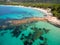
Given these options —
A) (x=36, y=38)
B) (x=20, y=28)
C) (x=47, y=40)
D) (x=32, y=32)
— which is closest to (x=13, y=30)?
(x=20, y=28)

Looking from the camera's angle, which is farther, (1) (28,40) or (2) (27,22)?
(2) (27,22)

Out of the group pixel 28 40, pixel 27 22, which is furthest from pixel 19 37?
pixel 27 22

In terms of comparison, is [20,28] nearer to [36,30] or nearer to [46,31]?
[36,30]

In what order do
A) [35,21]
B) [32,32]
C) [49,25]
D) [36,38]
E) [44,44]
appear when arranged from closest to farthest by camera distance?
[44,44] → [36,38] → [32,32] → [49,25] → [35,21]

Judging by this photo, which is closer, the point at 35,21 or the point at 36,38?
the point at 36,38

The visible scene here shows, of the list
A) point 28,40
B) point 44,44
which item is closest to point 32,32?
point 28,40

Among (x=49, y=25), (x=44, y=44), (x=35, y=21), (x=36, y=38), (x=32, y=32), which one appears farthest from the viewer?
(x=35, y=21)

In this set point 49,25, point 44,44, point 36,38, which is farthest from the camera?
point 49,25

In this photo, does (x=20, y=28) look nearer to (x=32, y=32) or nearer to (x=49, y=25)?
(x=32, y=32)
